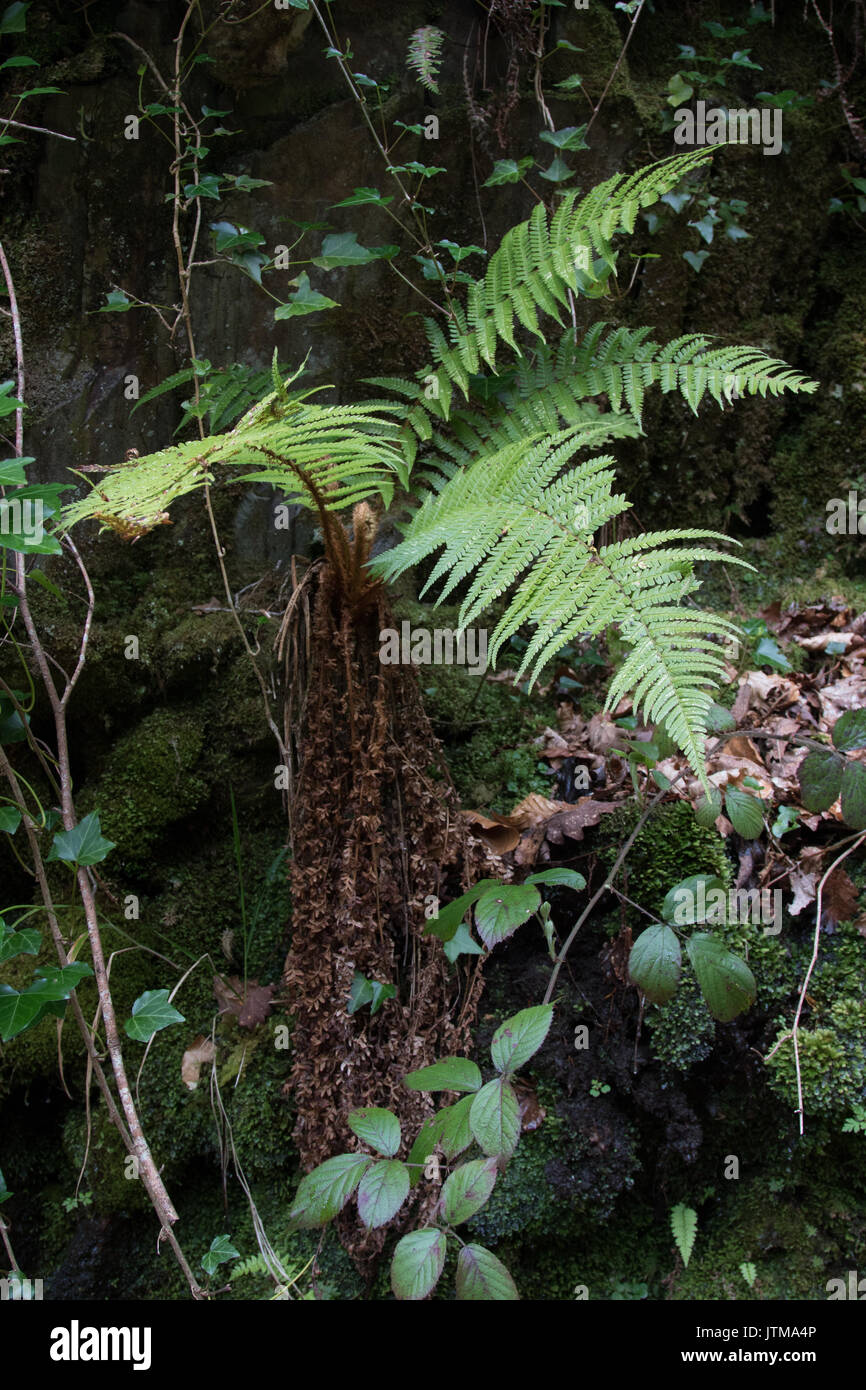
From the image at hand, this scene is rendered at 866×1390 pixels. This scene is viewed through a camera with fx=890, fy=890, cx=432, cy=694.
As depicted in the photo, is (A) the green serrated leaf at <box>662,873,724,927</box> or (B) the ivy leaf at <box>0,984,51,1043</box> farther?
(A) the green serrated leaf at <box>662,873,724,927</box>

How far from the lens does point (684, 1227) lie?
2346 millimetres

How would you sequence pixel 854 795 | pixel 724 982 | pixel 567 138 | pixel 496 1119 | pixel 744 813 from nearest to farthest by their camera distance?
pixel 496 1119, pixel 724 982, pixel 854 795, pixel 744 813, pixel 567 138

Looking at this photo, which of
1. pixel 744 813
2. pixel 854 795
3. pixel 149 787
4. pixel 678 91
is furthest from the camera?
pixel 678 91

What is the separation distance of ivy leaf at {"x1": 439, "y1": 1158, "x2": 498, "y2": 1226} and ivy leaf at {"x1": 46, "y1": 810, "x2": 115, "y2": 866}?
1191 mm

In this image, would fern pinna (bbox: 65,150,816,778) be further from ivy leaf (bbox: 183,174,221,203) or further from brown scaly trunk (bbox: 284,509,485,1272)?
ivy leaf (bbox: 183,174,221,203)

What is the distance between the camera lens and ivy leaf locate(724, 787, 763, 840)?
217 centimetres

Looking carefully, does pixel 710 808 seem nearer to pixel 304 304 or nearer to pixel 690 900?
pixel 690 900

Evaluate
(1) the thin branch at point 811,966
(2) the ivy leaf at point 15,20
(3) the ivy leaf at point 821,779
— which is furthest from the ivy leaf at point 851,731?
(2) the ivy leaf at point 15,20

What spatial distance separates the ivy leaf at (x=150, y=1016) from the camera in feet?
7.09

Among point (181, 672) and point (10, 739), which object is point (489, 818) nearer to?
point (181, 672)

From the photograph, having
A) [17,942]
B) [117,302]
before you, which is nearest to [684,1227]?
[17,942]

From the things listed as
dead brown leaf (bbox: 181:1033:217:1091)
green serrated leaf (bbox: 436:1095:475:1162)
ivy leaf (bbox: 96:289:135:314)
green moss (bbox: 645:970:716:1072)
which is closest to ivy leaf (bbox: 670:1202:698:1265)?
green moss (bbox: 645:970:716:1072)

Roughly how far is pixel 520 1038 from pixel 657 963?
0.39 m
